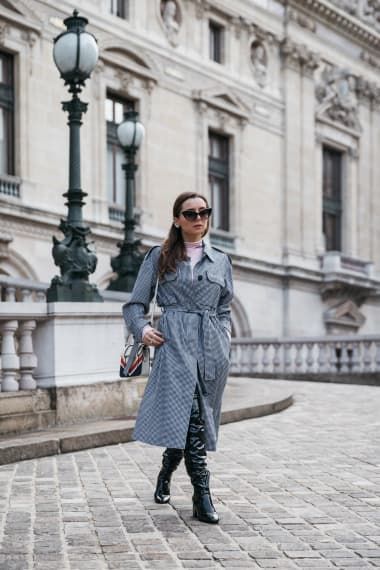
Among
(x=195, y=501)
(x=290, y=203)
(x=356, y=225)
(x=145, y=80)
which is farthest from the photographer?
(x=356, y=225)

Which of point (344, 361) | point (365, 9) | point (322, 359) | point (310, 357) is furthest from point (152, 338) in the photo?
point (365, 9)

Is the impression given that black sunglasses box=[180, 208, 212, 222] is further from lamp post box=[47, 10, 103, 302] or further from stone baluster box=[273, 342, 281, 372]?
stone baluster box=[273, 342, 281, 372]

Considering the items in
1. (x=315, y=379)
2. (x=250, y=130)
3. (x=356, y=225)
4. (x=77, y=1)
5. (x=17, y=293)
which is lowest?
(x=315, y=379)

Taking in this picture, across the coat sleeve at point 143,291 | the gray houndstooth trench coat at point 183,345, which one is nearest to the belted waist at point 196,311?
the gray houndstooth trench coat at point 183,345

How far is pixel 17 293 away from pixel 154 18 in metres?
15.0

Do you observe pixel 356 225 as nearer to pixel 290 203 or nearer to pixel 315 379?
pixel 290 203

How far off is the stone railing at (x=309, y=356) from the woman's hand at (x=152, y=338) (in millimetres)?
14924

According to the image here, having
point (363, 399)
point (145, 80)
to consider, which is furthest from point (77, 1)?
point (363, 399)

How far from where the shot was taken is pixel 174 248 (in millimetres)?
5555

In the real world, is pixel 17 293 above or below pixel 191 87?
below

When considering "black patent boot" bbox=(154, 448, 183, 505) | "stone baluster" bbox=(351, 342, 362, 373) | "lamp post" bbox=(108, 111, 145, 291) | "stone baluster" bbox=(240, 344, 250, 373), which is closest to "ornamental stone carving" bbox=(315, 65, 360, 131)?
"stone baluster" bbox=(240, 344, 250, 373)

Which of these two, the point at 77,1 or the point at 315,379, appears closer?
the point at 315,379

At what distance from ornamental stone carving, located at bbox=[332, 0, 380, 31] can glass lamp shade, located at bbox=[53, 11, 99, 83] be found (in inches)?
1021

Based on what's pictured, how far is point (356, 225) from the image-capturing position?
3494cm
